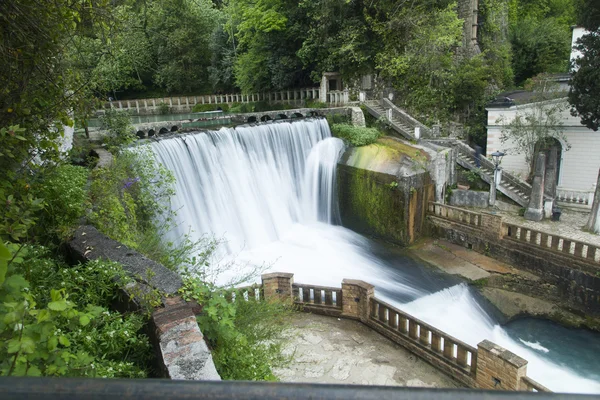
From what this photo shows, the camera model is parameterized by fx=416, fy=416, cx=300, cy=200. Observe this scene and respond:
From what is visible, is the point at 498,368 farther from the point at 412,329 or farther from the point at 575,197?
the point at 575,197

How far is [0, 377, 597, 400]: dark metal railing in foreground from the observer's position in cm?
85

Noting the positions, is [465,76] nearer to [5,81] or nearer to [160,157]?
[160,157]

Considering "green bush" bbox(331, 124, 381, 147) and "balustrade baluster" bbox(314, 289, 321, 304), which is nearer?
"balustrade baluster" bbox(314, 289, 321, 304)

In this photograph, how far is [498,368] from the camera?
704 centimetres

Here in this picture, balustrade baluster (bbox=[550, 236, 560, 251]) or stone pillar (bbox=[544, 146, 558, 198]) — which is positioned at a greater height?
stone pillar (bbox=[544, 146, 558, 198])

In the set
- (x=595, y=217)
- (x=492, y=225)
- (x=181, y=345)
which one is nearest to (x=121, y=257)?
(x=181, y=345)

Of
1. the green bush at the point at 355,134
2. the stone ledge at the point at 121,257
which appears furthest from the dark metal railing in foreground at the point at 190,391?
the green bush at the point at 355,134

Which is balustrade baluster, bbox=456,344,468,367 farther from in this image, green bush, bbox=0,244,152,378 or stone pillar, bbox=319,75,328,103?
stone pillar, bbox=319,75,328,103

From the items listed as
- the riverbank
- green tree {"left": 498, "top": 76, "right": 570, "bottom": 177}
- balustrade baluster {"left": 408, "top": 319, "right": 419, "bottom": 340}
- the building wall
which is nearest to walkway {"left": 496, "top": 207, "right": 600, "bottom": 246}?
the riverbank

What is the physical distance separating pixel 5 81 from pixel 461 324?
392 inches

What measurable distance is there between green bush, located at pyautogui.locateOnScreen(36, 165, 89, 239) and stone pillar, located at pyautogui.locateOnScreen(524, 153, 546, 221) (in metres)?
14.1

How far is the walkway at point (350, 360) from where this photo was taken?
7270mm

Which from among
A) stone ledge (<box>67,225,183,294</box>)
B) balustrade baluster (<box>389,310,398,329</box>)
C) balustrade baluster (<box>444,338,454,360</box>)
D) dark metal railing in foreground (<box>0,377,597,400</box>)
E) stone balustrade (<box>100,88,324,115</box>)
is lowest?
balustrade baluster (<box>444,338,454,360</box>)

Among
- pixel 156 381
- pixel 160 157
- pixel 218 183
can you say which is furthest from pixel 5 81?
pixel 218 183
